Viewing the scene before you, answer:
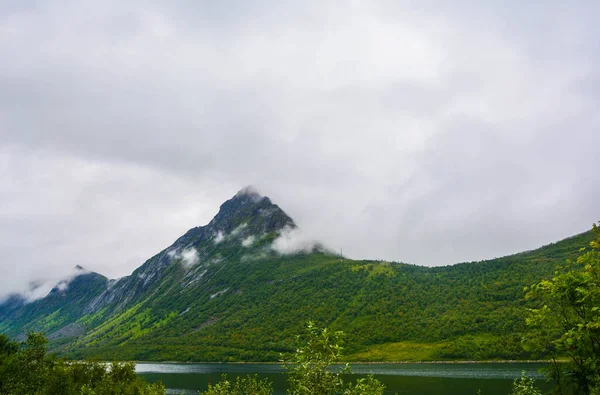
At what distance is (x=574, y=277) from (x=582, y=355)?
3.37 m

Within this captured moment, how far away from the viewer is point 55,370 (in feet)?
167

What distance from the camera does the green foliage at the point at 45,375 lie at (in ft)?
121

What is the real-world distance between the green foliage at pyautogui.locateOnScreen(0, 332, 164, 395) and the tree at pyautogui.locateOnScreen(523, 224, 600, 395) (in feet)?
107

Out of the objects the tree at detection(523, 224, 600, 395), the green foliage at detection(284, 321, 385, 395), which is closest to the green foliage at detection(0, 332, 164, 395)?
the green foliage at detection(284, 321, 385, 395)

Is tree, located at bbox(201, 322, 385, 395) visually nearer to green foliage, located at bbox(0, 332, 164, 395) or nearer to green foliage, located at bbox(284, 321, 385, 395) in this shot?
green foliage, located at bbox(284, 321, 385, 395)

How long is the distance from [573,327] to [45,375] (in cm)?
4666

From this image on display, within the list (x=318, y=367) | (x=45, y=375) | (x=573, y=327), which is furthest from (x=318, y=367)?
(x=45, y=375)

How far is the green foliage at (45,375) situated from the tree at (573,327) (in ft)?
107

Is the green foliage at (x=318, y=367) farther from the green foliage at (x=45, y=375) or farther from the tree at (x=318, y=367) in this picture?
the green foliage at (x=45, y=375)

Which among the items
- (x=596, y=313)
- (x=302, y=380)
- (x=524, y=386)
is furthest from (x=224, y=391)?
(x=596, y=313)

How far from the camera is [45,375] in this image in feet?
127

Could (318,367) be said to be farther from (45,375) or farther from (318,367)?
(45,375)

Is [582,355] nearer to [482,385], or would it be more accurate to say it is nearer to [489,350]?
[482,385]

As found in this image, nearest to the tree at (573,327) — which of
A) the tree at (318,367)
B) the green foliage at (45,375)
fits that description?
the tree at (318,367)
